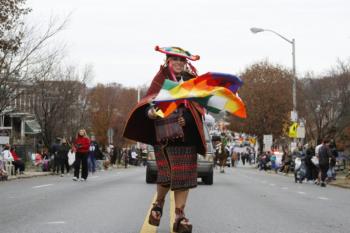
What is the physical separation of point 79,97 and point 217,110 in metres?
42.8

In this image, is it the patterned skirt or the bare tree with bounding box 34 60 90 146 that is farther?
the bare tree with bounding box 34 60 90 146

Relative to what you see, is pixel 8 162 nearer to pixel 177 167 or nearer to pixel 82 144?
pixel 82 144

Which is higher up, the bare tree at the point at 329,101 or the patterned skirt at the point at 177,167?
the bare tree at the point at 329,101

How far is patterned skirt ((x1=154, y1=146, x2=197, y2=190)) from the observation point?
732 cm

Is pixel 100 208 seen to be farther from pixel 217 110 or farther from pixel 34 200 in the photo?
pixel 217 110

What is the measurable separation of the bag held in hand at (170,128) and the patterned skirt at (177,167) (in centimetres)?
17

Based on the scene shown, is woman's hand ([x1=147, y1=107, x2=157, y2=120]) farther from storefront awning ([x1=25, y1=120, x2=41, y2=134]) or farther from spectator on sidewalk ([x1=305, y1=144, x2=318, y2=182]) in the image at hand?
storefront awning ([x1=25, y1=120, x2=41, y2=134])

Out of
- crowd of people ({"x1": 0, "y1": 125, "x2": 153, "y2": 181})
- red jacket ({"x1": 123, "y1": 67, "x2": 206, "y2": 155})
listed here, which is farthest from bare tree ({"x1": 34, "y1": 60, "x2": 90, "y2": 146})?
red jacket ({"x1": 123, "y1": 67, "x2": 206, "y2": 155})

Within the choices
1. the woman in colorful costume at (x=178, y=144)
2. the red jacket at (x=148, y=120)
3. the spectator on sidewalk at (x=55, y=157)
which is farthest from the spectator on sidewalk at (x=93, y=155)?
the woman in colorful costume at (x=178, y=144)

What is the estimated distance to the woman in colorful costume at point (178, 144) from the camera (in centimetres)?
730

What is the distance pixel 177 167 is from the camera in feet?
24.0

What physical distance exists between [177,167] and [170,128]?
0.42 metres

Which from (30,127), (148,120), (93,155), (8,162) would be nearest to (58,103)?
(93,155)

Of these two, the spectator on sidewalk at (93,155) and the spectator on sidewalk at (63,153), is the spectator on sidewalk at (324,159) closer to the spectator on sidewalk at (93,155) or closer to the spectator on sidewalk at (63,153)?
the spectator on sidewalk at (63,153)
